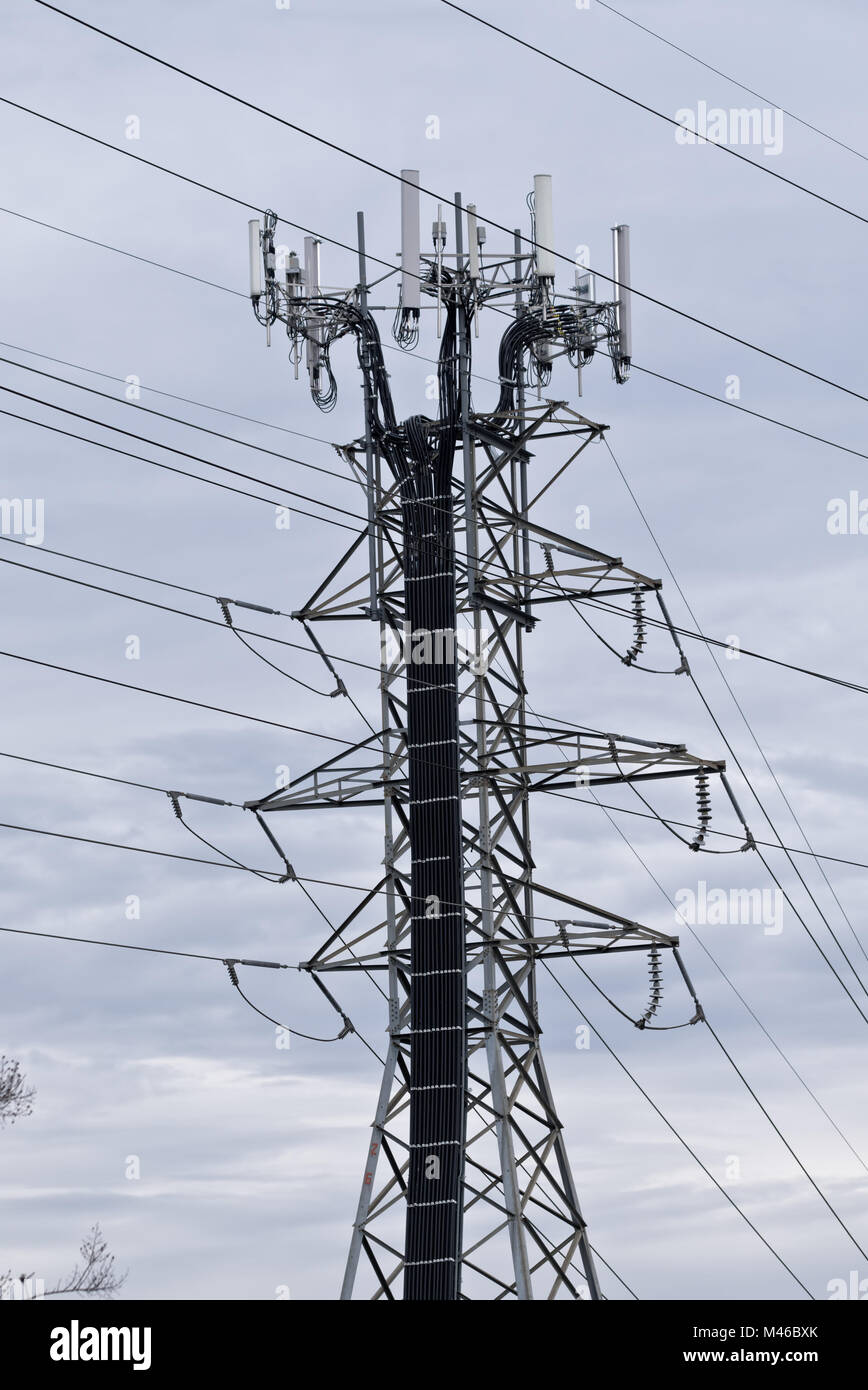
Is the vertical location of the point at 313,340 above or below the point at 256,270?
below

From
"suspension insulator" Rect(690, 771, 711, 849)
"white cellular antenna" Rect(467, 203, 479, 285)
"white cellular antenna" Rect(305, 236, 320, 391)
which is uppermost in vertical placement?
"white cellular antenna" Rect(467, 203, 479, 285)

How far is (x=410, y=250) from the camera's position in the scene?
117 ft

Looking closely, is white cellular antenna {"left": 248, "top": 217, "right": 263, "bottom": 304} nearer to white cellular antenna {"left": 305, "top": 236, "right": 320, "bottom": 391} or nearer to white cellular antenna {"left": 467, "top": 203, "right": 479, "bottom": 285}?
white cellular antenna {"left": 305, "top": 236, "right": 320, "bottom": 391}

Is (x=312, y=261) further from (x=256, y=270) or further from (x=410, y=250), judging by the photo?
(x=410, y=250)

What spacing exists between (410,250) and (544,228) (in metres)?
2.50

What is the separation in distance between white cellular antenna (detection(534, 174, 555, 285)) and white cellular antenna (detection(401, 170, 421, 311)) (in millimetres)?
2119

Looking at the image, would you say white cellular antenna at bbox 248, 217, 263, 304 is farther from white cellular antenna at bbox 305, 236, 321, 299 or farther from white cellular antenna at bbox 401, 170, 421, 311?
white cellular antenna at bbox 401, 170, 421, 311

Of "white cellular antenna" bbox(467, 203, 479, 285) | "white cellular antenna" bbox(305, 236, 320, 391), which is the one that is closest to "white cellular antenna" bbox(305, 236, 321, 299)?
"white cellular antenna" bbox(305, 236, 320, 391)

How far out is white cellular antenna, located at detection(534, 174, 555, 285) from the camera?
36.6 meters

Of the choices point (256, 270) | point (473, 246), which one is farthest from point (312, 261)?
point (473, 246)

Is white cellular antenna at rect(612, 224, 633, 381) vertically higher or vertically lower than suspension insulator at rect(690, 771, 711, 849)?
higher

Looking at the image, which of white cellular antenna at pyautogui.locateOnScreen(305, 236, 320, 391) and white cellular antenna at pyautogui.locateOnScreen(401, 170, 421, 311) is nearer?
white cellular antenna at pyautogui.locateOnScreen(401, 170, 421, 311)

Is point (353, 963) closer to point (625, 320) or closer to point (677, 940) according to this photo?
point (677, 940)
